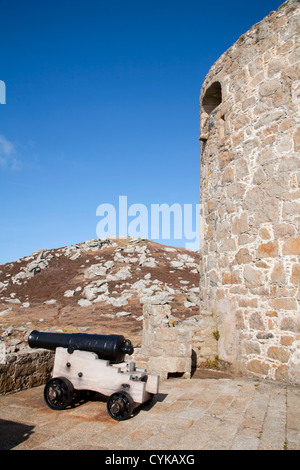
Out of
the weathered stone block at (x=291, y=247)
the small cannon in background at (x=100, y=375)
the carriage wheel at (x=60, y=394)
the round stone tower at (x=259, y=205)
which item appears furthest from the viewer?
the round stone tower at (x=259, y=205)

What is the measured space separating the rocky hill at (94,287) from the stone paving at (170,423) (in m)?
8.81

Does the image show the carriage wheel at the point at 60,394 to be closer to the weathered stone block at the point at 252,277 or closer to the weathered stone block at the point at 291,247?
the weathered stone block at the point at 252,277

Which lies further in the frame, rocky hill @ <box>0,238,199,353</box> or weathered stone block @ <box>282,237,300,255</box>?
rocky hill @ <box>0,238,199,353</box>

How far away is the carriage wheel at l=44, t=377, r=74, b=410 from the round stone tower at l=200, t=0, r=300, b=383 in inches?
150

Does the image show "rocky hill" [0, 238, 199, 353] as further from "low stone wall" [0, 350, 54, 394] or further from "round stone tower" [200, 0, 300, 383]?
"low stone wall" [0, 350, 54, 394]

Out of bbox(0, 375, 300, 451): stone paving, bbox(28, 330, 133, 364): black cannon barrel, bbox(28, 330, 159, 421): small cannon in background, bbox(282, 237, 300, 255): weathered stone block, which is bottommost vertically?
bbox(0, 375, 300, 451): stone paving

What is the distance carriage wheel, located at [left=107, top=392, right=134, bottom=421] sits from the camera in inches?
168

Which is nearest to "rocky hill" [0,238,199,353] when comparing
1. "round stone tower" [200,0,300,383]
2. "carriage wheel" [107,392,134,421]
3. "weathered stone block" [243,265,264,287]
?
"round stone tower" [200,0,300,383]

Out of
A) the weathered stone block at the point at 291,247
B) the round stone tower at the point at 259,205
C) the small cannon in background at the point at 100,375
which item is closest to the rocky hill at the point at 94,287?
the round stone tower at the point at 259,205

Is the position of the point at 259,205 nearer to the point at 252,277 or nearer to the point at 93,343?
the point at 252,277

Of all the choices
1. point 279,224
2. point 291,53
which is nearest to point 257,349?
point 279,224

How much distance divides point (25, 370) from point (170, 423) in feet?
9.70

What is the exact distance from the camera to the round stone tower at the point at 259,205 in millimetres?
6508

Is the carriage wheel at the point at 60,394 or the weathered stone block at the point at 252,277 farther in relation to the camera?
the weathered stone block at the point at 252,277
